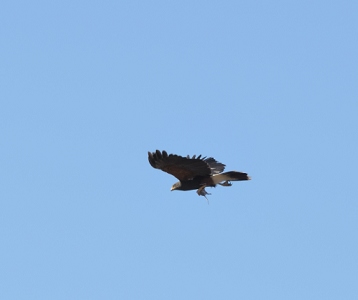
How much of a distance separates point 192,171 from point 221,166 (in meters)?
1.01

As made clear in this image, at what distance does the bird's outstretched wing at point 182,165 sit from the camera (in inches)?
2227

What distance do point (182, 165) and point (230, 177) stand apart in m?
1.46

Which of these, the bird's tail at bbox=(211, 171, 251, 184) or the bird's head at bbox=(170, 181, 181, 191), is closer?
the bird's tail at bbox=(211, 171, 251, 184)

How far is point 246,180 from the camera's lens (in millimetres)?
57188

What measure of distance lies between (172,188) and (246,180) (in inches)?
89.4

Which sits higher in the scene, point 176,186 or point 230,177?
point 176,186

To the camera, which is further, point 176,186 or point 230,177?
point 176,186

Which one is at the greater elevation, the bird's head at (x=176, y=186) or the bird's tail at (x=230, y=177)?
the bird's head at (x=176, y=186)

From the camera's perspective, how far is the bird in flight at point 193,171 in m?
56.7

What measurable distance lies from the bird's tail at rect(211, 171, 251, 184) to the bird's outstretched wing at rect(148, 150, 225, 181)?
26 centimetres

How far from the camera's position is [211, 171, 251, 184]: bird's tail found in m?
57.1

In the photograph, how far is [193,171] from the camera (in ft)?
188

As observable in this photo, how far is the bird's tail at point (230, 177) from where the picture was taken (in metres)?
57.1

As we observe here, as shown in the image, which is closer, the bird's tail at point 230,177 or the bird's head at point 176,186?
the bird's tail at point 230,177
